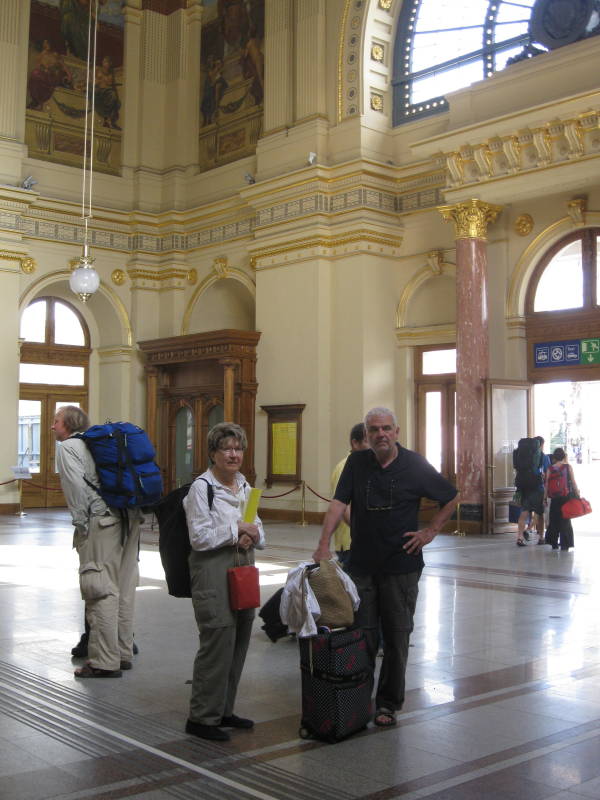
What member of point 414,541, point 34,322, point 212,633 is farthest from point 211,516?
point 34,322

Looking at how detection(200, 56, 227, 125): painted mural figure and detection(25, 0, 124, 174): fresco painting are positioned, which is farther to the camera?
detection(200, 56, 227, 125): painted mural figure

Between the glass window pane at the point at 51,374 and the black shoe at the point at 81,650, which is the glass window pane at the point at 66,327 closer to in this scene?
the glass window pane at the point at 51,374

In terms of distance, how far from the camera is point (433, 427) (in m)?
17.3

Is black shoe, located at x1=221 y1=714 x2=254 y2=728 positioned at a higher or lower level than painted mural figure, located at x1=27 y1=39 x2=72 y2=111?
lower

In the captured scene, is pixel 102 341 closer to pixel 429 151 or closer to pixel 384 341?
pixel 384 341

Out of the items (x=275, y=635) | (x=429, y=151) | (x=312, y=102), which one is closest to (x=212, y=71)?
(x=312, y=102)

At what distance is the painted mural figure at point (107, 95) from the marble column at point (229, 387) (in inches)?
273

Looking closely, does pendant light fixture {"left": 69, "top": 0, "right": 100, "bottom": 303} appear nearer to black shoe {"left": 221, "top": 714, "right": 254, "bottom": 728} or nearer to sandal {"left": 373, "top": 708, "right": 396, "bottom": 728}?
black shoe {"left": 221, "top": 714, "right": 254, "bottom": 728}

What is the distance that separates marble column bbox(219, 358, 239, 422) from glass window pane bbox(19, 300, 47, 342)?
5.10 metres

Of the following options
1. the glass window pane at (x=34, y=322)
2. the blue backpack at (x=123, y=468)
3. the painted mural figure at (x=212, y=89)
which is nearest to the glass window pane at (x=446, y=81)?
the painted mural figure at (x=212, y=89)

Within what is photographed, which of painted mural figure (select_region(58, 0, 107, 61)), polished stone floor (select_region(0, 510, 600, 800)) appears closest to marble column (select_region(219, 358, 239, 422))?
painted mural figure (select_region(58, 0, 107, 61))

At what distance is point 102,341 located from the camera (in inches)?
861

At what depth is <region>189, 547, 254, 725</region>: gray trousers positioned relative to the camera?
4.61m

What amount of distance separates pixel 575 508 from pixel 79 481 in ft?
28.2
